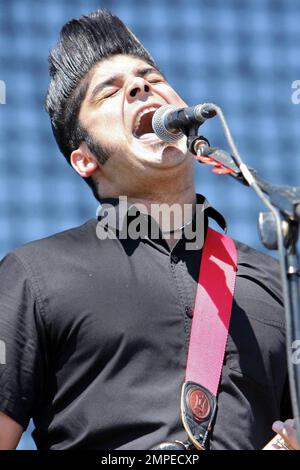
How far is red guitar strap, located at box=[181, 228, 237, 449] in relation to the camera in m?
2.48

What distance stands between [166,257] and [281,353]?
0.34 meters

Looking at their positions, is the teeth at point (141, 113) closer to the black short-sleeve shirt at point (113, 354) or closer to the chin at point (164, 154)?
the chin at point (164, 154)

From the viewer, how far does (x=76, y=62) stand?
307cm

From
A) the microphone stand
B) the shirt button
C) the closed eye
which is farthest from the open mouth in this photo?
the microphone stand

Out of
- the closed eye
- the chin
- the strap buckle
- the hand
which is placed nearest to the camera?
the hand

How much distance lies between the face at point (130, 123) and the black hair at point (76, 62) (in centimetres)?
3

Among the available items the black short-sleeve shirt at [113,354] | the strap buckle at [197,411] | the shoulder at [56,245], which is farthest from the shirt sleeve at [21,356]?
the strap buckle at [197,411]

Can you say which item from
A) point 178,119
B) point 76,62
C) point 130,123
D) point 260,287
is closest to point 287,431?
point 260,287

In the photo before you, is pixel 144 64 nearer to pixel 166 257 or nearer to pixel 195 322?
pixel 166 257

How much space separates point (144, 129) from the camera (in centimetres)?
292

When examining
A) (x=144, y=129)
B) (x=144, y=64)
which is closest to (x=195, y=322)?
(x=144, y=129)

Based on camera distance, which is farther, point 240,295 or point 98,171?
point 98,171

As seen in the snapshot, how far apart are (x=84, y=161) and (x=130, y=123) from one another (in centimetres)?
21

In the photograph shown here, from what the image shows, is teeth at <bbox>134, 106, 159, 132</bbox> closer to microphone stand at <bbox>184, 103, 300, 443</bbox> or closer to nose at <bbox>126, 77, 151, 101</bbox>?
nose at <bbox>126, 77, 151, 101</bbox>
